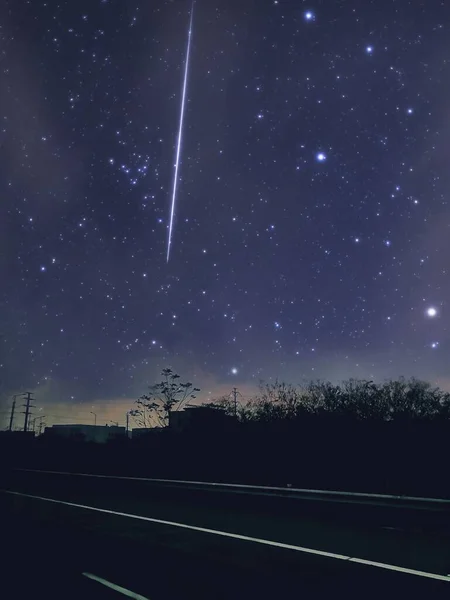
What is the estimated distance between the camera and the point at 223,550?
9391 millimetres

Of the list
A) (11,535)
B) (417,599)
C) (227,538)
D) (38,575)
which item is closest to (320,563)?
(417,599)

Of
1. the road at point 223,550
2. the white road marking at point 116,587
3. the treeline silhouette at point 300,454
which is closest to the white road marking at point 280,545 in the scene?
the road at point 223,550

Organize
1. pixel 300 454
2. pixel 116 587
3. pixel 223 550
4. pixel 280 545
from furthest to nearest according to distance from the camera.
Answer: pixel 300 454 → pixel 280 545 → pixel 223 550 → pixel 116 587

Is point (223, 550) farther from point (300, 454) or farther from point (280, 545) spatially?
point (300, 454)

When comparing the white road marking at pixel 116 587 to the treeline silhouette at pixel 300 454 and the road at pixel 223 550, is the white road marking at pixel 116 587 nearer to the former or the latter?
the road at pixel 223 550

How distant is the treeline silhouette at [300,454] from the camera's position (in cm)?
2541

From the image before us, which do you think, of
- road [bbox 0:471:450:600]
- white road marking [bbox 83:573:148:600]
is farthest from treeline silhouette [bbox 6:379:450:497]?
white road marking [bbox 83:573:148:600]

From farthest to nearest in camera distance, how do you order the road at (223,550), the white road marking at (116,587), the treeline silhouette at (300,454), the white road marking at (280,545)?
1. the treeline silhouette at (300,454)
2. the white road marking at (280,545)
3. the road at (223,550)
4. the white road marking at (116,587)

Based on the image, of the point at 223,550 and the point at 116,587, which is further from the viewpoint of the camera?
the point at 223,550

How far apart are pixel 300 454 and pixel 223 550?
76.2 ft

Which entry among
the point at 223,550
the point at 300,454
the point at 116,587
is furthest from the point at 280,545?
the point at 300,454

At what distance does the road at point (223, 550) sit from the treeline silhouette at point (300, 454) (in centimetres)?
1128

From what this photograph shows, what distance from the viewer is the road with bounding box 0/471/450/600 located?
6.98 metres

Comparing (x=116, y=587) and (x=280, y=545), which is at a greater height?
(x=280, y=545)
